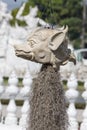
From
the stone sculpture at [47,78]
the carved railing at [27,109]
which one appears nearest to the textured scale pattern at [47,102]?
the stone sculpture at [47,78]

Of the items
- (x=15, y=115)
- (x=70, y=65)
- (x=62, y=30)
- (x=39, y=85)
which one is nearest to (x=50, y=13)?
(x=62, y=30)

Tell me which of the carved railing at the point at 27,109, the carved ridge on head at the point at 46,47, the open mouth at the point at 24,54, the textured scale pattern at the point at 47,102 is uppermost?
the carved railing at the point at 27,109

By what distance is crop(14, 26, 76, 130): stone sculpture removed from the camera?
9.59 feet

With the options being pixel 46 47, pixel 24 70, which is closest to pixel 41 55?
pixel 46 47

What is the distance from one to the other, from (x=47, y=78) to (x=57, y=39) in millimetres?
235

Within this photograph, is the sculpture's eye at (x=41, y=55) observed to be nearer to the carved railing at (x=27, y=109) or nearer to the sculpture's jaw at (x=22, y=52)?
the sculpture's jaw at (x=22, y=52)

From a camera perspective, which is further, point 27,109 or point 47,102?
point 27,109

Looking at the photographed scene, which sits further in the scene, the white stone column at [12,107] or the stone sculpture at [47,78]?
the white stone column at [12,107]

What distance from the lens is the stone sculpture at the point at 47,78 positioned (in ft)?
9.59

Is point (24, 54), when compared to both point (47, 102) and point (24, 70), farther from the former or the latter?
point (24, 70)

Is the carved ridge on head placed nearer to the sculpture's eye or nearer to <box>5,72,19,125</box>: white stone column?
the sculpture's eye

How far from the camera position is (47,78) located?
2965mm

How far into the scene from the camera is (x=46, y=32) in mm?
2975

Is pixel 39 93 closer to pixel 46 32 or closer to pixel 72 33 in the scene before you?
pixel 46 32
